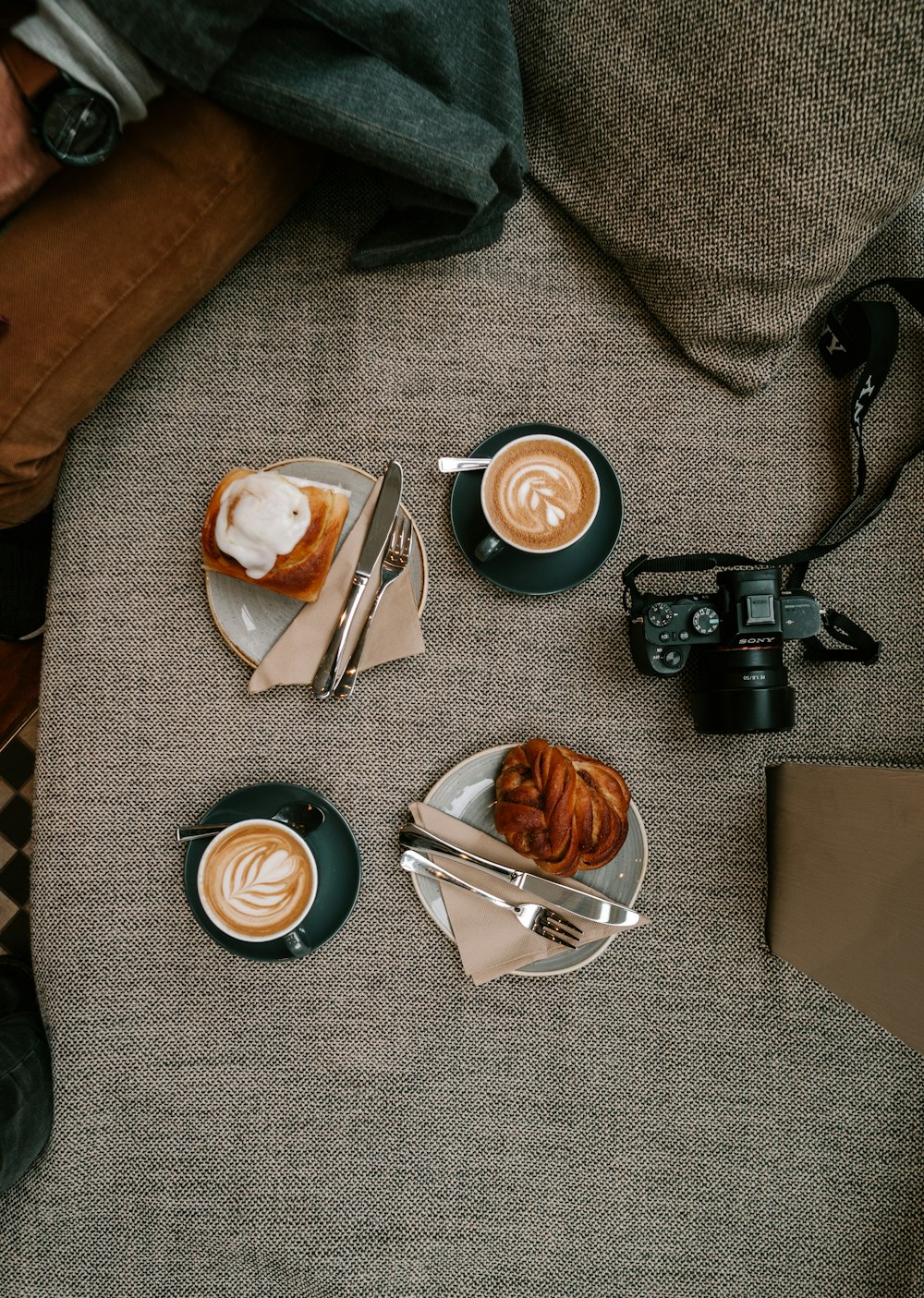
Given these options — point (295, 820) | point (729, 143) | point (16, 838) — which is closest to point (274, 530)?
point (295, 820)

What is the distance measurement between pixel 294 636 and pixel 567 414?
0.49m

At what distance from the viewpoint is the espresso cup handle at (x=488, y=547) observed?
101 centimetres

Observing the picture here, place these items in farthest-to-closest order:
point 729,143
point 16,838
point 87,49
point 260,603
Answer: point 16,838
point 260,603
point 729,143
point 87,49

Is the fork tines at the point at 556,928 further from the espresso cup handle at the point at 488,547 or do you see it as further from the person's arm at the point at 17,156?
the person's arm at the point at 17,156

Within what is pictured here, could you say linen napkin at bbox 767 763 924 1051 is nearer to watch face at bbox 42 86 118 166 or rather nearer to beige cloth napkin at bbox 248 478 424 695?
beige cloth napkin at bbox 248 478 424 695

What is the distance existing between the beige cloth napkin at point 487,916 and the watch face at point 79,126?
0.85 metres

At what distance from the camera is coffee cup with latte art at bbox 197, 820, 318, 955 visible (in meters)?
0.96

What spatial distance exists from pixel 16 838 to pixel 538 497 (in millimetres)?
1209

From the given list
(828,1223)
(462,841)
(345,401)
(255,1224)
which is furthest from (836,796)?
(255,1224)

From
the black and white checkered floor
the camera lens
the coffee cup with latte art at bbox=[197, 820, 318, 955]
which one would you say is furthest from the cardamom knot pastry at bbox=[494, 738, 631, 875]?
the black and white checkered floor

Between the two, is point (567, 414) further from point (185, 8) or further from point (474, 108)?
point (185, 8)

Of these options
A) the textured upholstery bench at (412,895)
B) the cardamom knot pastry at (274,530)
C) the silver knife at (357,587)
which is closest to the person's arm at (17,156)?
the textured upholstery bench at (412,895)

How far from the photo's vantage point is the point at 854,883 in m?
0.94

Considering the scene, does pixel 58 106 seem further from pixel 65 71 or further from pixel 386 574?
pixel 386 574
